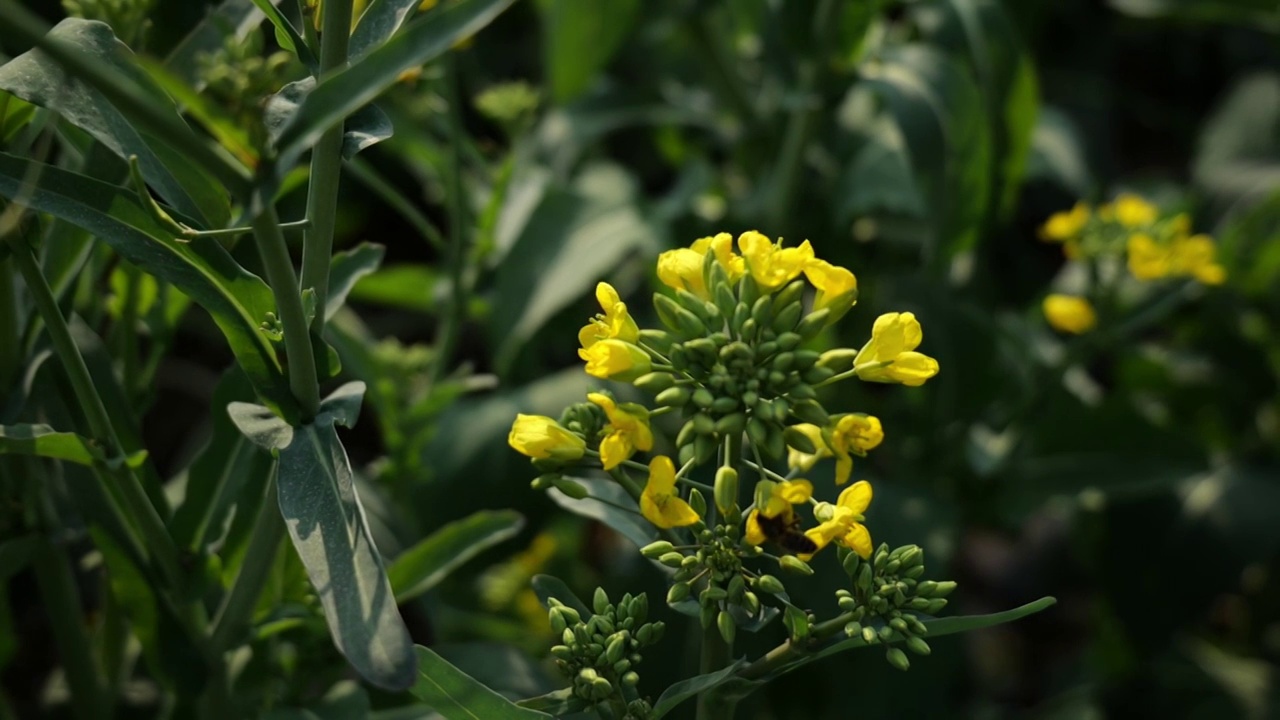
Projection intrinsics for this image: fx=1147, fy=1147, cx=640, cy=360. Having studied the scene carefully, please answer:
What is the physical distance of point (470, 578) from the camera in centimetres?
172

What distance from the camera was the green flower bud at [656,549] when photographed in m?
0.85

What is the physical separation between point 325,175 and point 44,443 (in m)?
0.31

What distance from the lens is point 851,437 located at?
849 mm

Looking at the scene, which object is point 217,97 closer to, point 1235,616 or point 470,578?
point 470,578

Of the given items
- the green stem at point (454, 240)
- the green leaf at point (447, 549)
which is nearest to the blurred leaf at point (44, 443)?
the green leaf at point (447, 549)

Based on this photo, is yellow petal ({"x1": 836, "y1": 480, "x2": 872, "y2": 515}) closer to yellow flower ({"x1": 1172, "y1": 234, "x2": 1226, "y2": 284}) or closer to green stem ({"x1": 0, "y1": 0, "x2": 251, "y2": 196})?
green stem ({"x1": 0, "y1": 0, "x2": 251, "y2": 196})

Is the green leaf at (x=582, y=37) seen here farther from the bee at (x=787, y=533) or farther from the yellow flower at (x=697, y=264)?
the bee at (x=787, y=533)

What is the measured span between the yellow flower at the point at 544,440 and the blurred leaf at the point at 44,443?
326 millimetres

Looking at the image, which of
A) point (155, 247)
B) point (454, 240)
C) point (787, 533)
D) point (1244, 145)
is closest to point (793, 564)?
point (787, 533)

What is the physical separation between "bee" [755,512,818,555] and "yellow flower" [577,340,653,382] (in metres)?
0.14

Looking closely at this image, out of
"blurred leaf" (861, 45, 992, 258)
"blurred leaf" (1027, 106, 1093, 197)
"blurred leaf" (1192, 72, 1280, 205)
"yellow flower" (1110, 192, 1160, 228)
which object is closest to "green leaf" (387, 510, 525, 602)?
"blurred leaf" (861, 45, 992, 258)

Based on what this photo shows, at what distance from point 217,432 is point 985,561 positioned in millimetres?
1922

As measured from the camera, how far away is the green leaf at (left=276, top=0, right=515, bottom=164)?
688 mm

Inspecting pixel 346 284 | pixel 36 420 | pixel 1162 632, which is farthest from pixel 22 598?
pixel 1162 632
